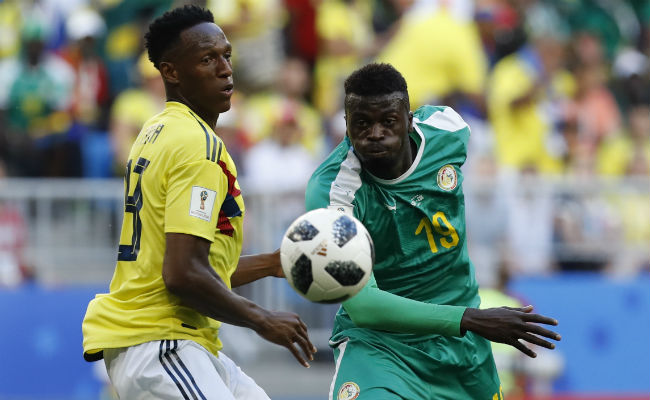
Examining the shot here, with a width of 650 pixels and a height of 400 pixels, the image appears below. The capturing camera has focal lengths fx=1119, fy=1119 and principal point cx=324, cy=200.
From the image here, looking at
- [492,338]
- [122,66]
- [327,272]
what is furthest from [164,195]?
[122,66]

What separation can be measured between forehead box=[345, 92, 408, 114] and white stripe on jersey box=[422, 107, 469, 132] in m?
0.59

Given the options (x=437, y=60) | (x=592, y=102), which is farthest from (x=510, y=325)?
(x=592, y=102)

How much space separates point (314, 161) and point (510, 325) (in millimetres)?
7081

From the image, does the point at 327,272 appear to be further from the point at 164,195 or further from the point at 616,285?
the point at 616,285

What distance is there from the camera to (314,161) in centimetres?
1254

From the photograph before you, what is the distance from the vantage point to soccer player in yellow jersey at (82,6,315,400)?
5.14 meters

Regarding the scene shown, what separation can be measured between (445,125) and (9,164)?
24.5 ft

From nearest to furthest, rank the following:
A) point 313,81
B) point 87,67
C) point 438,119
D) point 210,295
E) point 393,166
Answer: point 210,295 < point 393,166 < point 438,119 < point 87,67 < point 313,81

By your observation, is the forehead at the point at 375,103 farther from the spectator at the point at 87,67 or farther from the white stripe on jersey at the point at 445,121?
the spectator at the point at 87,67

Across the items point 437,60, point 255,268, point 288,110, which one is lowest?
point 255,268

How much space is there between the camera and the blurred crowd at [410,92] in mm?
11734

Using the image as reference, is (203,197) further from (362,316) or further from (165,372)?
(362,316)

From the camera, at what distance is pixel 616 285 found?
11.8m

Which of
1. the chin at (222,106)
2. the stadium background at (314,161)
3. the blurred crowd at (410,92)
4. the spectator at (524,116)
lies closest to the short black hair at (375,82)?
the chin at (222,106)
